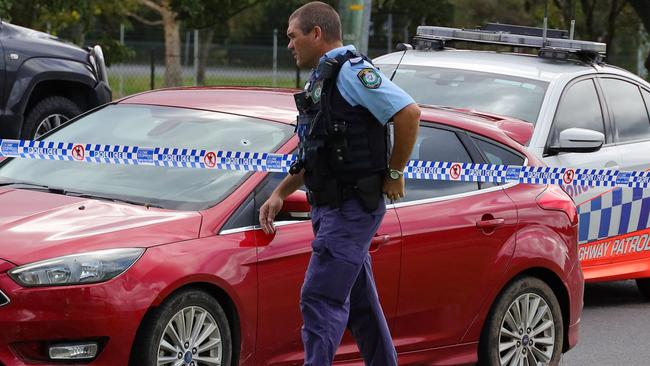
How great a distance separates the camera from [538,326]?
6.92m

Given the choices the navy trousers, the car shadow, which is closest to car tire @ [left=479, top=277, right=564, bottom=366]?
the navy trousers

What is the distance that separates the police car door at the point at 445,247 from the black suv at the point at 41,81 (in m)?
5.47

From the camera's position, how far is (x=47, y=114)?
38.7 ft

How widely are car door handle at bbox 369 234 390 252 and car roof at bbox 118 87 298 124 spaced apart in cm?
69

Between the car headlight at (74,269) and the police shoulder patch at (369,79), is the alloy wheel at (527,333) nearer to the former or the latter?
the police shoulder patch at (369,79)

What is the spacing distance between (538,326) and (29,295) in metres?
2.82

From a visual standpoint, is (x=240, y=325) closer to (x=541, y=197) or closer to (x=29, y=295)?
(x=29, y=295)

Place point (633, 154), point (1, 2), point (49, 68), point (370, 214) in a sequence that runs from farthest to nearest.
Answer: point (1, 2), point (49, 68), point (633, 154), point (370, 214)

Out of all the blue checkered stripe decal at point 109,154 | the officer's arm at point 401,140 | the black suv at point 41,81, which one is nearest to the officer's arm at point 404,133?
the officer's arm at point 401,140

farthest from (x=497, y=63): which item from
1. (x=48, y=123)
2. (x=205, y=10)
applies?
(x=205, y=10)

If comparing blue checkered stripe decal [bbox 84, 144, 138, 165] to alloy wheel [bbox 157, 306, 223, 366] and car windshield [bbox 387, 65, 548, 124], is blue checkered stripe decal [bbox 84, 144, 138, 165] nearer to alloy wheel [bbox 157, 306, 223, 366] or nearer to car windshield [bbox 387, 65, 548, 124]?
alloy wheel [bbox 157, 306, 223, 366]

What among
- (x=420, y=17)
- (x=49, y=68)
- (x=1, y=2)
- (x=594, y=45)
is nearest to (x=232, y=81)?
(x=420, y=17)

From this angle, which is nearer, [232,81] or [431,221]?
[431,221]

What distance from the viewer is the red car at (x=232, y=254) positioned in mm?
5266
